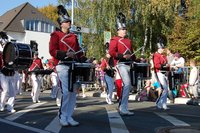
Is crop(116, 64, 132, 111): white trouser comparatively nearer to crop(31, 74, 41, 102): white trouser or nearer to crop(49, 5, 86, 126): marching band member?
crop(49, 5, 86, 126): marching band member

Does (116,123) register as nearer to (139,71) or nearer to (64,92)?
(64,92)

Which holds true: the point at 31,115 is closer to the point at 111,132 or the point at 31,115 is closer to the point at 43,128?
the point at 43,128

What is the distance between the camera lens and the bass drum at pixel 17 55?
10430 millimetres

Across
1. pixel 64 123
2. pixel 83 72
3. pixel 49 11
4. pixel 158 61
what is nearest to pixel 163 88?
pixel 158 61

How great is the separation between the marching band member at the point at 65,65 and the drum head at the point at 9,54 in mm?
2582

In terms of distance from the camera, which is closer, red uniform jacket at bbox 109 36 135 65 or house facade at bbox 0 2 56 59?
red uniform jacket at bbox 109 36 135 65

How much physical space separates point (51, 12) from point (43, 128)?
73297 millimetres

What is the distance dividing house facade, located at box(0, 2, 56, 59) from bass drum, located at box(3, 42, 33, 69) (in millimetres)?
48921

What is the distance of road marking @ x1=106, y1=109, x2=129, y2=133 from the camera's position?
7.37 meters

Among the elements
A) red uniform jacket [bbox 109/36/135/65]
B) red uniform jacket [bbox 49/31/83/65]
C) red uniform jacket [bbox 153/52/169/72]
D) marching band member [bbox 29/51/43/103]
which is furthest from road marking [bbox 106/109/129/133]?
marching band member [bbox 29/51/43/103]

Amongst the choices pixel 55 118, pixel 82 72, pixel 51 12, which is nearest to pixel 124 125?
pixel 82 72

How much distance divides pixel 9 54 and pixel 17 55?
415 millimetres

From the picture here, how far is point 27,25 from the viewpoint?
62.0m

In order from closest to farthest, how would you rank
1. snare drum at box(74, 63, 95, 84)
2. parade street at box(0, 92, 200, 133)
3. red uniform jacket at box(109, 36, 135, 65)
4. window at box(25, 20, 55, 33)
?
parade street at box(0, 92, 200, 133)
snare drum at box(74, 63, 95, 84)
red uniform jacket at box(109, 36, 135, 65)
window at box(25, 20, 55, 33)
